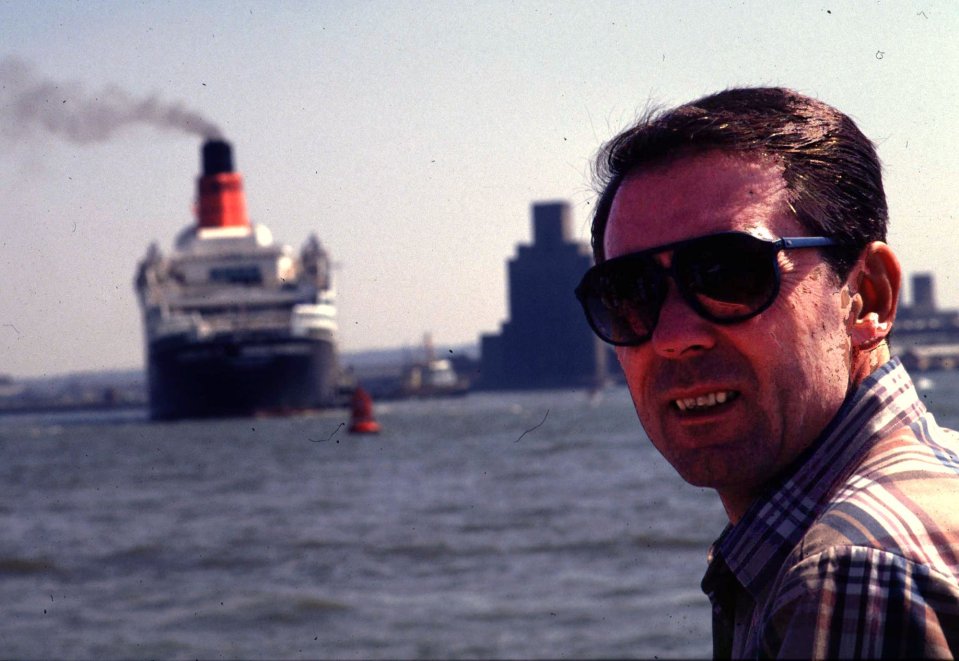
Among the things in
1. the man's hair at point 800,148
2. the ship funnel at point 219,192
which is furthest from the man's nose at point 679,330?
the ship funnel at point 219,192

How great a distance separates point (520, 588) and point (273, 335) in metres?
35.4

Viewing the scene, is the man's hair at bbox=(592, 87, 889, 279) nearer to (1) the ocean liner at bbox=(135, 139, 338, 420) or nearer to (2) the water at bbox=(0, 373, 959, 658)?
(2) the water at bbox=(0, 373, 959, 658)

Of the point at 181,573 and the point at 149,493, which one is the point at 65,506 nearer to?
the point at 149,493

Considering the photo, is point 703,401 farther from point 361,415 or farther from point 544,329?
point 544,329

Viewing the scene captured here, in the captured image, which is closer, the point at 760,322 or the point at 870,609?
the point at 870,609

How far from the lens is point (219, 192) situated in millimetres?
56094

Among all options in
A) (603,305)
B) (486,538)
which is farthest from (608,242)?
(486,538)

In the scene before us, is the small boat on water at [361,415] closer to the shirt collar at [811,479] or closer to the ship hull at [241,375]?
the ship hull at [241,375]

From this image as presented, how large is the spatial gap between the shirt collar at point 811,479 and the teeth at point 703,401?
0.09 metres

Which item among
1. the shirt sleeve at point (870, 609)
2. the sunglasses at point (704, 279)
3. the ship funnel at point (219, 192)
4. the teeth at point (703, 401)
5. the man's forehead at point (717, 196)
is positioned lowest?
the shirt sleeve at point (870, 609)

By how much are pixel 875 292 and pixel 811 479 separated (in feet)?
0.88

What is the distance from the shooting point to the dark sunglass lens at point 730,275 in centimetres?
138

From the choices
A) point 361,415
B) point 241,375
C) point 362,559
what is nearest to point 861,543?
point 362,559

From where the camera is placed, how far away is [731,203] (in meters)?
1.42
